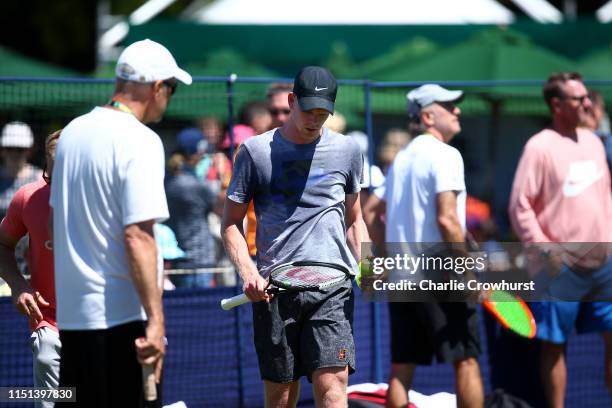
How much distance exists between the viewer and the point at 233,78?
718 centimetres

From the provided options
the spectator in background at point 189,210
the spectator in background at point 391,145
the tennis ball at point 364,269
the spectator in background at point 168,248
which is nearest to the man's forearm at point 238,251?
the tennis ball at point 364,269

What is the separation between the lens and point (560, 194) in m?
7.16

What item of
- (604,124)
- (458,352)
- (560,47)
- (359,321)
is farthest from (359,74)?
(458,352)

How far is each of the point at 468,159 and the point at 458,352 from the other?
331cm

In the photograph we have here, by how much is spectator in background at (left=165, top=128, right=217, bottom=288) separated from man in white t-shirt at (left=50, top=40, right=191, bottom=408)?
125 inches

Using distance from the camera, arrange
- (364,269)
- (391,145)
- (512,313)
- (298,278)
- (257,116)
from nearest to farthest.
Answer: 1. (298,278)
2. (364,269)
3. (512,313)
4. (257,116)
5. (391,145)

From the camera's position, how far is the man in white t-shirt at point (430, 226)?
6590 millimetres

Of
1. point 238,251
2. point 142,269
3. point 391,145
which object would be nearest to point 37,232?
point 238,251

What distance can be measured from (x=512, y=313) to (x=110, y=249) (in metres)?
3.49

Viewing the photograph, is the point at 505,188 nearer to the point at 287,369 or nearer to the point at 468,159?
the point at 468,159

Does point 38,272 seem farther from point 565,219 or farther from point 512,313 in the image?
point 565,219

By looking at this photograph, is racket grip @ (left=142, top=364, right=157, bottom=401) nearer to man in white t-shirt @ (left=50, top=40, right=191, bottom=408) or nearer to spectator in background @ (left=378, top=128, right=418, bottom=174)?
man in white t-shirt @ (left=50, top=40, right=191, bottom=408)

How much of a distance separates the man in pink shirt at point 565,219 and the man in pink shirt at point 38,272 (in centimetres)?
329

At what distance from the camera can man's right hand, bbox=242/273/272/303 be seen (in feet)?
16.9
